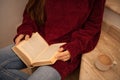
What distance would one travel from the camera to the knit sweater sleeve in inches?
36.3

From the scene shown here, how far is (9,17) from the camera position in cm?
132

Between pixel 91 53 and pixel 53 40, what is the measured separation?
218mm

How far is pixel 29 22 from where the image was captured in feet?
3.59

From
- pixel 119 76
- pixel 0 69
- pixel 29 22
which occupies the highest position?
pixel 29 22

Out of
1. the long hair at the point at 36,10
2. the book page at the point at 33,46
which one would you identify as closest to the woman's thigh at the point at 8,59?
the book page at the point at 33,46

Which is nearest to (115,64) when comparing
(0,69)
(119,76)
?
(119,76)

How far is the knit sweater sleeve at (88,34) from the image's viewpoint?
0.92 meters

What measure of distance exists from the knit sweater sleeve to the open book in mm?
74

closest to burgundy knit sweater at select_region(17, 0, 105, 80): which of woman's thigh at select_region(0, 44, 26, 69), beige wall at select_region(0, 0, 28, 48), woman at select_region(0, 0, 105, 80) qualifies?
woman at select_region(0, 0, 105, 80)

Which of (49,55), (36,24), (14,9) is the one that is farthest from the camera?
(14,9)

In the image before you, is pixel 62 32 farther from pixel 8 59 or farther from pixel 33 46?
pixel 8 59

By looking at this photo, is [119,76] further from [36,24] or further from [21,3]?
[21,3]

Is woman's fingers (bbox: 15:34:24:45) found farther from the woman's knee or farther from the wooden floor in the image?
the wooden floor

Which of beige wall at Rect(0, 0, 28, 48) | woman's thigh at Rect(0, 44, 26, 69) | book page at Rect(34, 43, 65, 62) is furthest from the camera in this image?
beige wall at Rect(0, 0, 28, 48)
